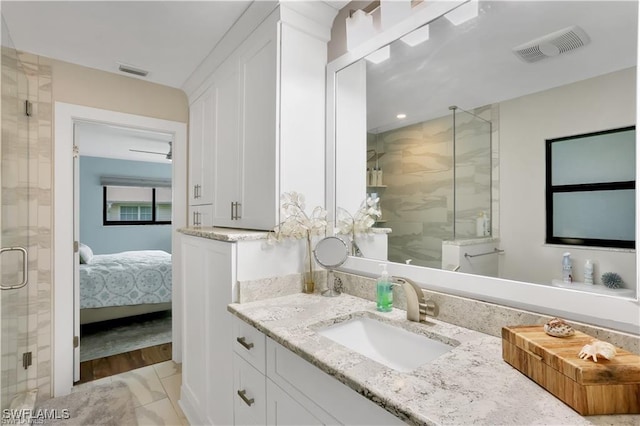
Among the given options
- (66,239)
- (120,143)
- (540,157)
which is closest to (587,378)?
(540,157)

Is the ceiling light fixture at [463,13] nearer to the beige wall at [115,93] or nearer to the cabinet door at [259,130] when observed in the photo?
the cabinet door at [259,130]

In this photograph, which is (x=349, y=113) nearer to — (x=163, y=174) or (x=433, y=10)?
(x=433, y=10)

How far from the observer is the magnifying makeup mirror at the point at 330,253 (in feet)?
5.23

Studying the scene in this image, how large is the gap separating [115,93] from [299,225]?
2103 mm

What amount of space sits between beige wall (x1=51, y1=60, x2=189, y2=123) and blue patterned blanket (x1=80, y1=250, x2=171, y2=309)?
2.04 metres

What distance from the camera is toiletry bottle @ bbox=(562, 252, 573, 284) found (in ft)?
3.15

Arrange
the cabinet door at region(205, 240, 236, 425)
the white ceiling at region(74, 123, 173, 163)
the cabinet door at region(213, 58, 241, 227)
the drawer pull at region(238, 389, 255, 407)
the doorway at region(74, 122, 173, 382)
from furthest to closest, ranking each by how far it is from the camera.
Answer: the white ceiling at region(74, 123, 173, 163)
the doorway at region(74, 122, 173, 382)
the cabinet door at region(213, 58, 241, 227)
the cabinet door at region(205, 240, 236, 425)
the drawer pull at region(238, 389, 255, 407)

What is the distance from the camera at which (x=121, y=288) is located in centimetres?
365

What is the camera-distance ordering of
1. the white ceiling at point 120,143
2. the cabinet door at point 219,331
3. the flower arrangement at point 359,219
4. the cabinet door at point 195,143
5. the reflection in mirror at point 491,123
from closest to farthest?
1. the reflection in mirror at point 491,123
2. the cabinet door at point 219,331
3. the flower arrangement at point 359,219
4. the cabinet door at point 195,143
5. the white ceiling at point 120,143

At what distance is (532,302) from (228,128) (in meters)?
1.90

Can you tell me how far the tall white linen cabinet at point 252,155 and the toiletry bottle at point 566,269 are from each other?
44.6 inches

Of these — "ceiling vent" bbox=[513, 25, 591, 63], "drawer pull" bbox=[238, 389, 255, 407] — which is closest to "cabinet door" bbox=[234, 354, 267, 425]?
"drawer pull" bbox=[238, 389, 255, 407]

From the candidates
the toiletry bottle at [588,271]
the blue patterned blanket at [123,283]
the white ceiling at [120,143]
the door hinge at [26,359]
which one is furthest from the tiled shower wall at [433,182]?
the blue patterned blanket at [123,283]

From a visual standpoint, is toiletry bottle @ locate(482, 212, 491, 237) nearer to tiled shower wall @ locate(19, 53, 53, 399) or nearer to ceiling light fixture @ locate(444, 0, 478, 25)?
ceiling light fixture @ locate(444, 0, 478, 25)
